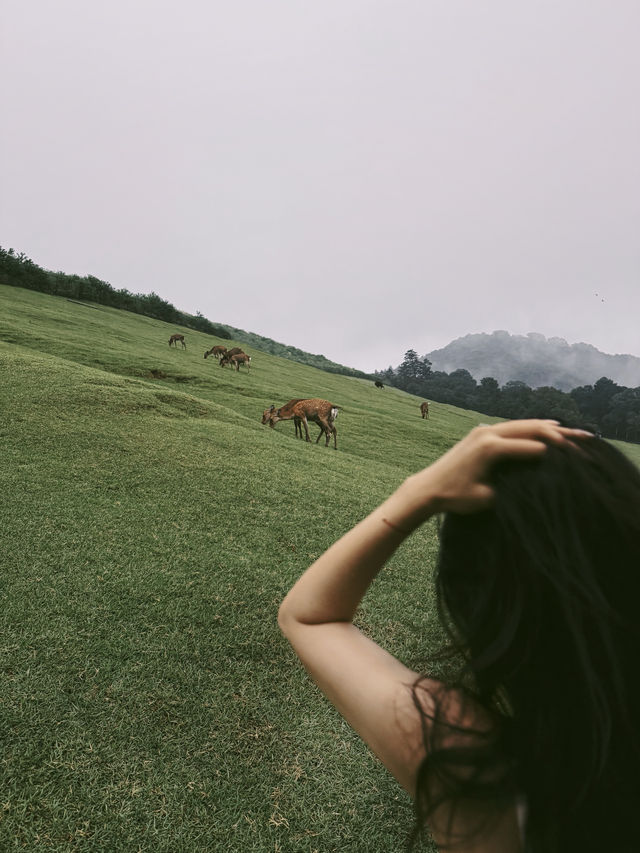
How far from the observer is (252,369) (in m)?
30.8

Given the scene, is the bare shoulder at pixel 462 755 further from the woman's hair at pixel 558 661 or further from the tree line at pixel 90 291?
the tree line at pixel 90 291

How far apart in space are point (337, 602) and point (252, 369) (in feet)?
99.7

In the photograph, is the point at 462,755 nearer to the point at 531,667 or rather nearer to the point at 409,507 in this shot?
the point at 531,667

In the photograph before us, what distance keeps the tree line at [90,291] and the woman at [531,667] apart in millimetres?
47027

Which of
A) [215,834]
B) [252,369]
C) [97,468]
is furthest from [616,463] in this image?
[252,369]

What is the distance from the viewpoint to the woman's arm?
0.94 metres

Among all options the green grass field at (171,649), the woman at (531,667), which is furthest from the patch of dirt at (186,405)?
the woman at (531,667)

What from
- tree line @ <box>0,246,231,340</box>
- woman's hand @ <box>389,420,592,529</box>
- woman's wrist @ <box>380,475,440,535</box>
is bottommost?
woman's wrist @ <box>380,475,440,535</box>

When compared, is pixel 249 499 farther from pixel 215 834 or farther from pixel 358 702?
pixel 358 702

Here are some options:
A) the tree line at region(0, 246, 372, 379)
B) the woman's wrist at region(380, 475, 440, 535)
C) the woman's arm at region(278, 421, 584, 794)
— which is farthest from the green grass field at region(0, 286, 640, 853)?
the tree line at region(0, 246, 372, 379)

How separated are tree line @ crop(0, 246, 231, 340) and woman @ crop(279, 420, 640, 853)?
4703 centimetres

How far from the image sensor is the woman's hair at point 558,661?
846 millimetres

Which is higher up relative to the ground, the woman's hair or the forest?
the forest

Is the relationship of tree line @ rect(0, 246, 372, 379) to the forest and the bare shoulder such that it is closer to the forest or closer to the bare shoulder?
the forest
